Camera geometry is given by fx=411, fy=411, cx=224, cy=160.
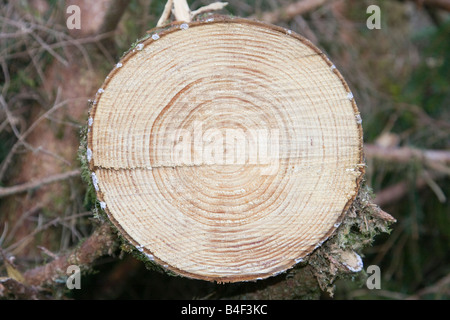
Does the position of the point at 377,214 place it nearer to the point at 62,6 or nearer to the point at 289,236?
the point at 289,236

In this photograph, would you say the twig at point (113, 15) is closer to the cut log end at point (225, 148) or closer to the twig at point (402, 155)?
the cut log end at point (225, 148)

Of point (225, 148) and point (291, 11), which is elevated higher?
point (291, 11)

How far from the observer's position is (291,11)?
2.71m

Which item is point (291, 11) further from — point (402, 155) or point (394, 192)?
point (394, 192)

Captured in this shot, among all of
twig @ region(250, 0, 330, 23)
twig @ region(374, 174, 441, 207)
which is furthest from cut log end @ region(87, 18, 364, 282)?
twig @ region(374, 174, 441, 207)

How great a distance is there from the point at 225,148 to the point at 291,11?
174cm

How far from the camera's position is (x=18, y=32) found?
216 cm

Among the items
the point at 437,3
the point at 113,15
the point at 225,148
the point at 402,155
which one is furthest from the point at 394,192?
the point at 113,15

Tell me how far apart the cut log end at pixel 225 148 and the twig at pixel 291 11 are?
4.84ft

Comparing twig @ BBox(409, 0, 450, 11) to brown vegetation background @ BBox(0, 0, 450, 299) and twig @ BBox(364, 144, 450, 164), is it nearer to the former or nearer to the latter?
brown vegetation background @ BBox(0, 0, 450, 299)

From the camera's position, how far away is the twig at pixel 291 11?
2648 millimetres

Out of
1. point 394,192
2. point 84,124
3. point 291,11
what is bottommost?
point 394,192
